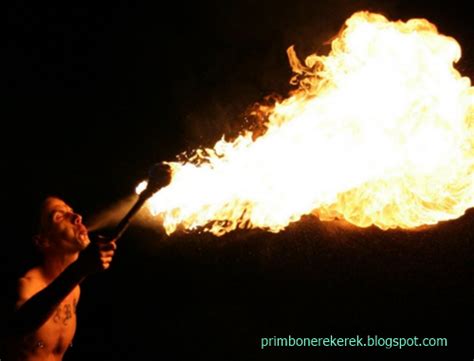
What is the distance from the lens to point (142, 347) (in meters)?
5.24

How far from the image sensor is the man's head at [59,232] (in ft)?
11.2

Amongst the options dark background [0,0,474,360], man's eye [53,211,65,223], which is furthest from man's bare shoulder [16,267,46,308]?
dark background [0,0,474,360]

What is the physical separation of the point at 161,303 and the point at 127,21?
311 centimetres

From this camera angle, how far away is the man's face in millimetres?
3426

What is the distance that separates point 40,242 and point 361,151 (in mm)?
2548

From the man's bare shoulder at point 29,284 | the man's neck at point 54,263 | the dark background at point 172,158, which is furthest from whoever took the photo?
the dark background at point 172,158

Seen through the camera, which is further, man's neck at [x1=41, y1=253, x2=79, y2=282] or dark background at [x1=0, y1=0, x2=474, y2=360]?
dark background at [x1=0, y1=0, x2=474, y2=360]

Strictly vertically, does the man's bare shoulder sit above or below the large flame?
below

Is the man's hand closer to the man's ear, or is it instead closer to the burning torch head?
the burning torch head

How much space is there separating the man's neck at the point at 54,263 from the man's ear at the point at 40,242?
0.27 feet

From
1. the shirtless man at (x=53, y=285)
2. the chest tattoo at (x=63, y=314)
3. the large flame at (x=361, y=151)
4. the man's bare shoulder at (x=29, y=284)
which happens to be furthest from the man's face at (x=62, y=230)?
the large flame at (x=361, y=151)

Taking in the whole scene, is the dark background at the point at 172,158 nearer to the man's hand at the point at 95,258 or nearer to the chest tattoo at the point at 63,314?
the chest tattoo at the point at 63,314

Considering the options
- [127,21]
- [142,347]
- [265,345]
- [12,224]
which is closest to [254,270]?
[265,345]

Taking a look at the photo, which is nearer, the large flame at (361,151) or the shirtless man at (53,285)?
the shirtless man at (53,285)
